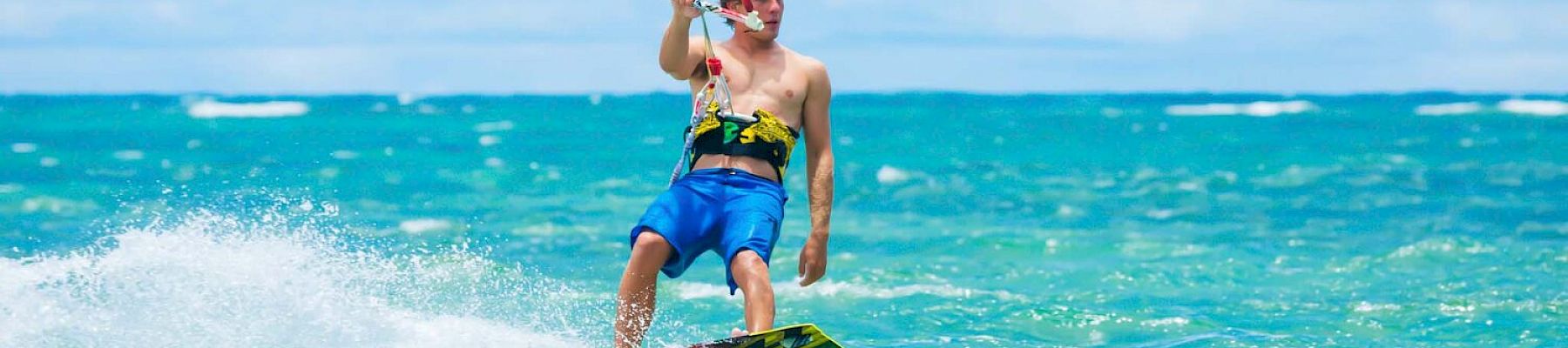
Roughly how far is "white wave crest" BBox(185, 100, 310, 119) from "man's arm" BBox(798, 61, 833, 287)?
165 ft

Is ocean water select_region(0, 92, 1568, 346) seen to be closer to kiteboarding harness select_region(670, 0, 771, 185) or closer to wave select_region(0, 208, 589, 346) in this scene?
wave select_region(0, 208, 589, 346)

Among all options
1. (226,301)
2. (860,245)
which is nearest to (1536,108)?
(860,245)

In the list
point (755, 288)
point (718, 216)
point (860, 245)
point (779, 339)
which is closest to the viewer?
point (779, 339)

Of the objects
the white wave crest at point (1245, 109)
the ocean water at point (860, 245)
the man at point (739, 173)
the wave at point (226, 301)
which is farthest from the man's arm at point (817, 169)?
the white wave crest at point (1245, 109)

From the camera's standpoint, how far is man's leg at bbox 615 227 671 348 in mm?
6094

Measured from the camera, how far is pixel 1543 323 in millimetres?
9656

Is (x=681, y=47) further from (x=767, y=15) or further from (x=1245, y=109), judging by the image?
(x=1245, y=109)

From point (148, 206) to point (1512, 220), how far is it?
13774mm

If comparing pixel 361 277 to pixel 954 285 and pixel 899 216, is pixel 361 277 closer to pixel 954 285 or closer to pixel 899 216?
pixel 954 285

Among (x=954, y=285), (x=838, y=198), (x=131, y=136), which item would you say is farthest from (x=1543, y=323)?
(x=131, y=136)

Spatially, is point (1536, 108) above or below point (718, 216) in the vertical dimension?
above

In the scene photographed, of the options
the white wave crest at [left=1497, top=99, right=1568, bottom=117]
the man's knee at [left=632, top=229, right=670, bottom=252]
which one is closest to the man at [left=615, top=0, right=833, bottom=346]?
the man's knee at [left=632, top=229, right=670, bottom=252]

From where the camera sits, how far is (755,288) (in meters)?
5.86

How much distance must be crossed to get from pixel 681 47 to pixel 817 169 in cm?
74
